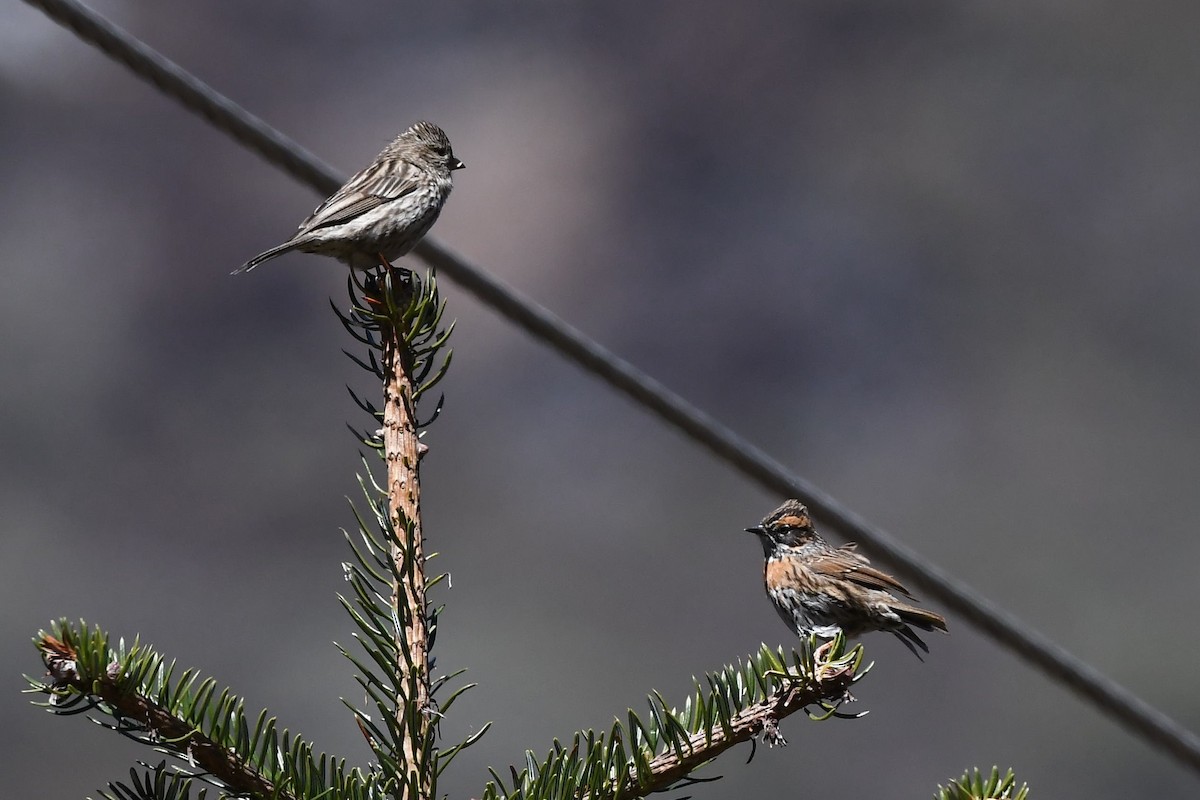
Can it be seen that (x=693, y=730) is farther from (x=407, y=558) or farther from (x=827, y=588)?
(x=827, y=588)

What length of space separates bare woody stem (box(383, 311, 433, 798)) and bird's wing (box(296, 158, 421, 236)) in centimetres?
166

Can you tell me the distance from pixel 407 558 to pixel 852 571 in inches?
74.5

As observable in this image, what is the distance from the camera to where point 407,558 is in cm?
145

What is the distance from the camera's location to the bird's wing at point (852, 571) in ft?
9.87

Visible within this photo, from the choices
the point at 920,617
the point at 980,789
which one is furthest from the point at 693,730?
the point at 920,617

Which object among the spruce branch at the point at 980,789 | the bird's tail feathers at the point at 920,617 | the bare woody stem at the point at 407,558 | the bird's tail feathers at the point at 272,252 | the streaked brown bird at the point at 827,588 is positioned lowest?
the spruce branch at the point at 980,789

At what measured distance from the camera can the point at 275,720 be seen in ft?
4.27

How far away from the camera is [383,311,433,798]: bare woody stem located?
1341 mm

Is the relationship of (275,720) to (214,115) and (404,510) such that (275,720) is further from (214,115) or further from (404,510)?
(214,115)

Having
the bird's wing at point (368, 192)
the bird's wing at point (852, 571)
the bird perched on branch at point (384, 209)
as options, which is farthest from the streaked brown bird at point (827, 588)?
the bird's wing at point (368, 192)

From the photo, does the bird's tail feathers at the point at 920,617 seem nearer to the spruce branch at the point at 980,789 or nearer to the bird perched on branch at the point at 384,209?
the bird perched on branch at the point at 384,209

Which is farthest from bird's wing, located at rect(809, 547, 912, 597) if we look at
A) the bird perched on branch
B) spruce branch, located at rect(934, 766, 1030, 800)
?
spruce branch, located at rect(934, 766, 1030, 800)

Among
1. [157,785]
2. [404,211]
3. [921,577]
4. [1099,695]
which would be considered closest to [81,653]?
[157,785]

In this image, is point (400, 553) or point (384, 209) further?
point (384, 209)
